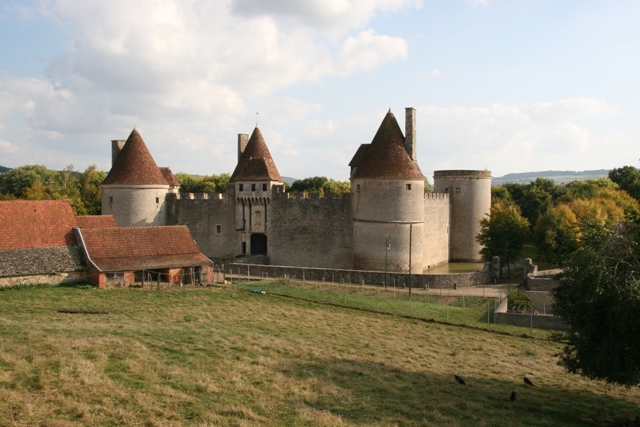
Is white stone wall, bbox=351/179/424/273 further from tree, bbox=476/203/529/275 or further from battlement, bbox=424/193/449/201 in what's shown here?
tree, bbox=476/203/529/275

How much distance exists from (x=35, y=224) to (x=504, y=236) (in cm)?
2720

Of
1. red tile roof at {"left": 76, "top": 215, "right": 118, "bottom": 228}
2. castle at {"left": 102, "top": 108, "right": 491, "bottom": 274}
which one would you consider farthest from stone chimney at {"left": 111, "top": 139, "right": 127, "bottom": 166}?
red tile roof at {"left": 76, "top": 215, "right": 118, "bottom": 228}

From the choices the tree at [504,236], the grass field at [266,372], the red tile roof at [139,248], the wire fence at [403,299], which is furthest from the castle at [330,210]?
the grass field at [266,372]

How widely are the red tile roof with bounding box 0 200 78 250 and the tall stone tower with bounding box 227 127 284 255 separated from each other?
1161cm

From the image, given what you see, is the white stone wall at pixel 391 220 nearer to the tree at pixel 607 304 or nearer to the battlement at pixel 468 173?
the battlement at pixel 468 173

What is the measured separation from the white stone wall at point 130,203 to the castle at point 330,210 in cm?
6

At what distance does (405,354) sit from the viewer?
711 inches

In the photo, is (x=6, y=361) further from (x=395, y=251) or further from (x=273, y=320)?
(x=395, y=251)

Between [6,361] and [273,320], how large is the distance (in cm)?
1104

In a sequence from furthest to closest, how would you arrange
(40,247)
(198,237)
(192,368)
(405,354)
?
(198,237), (40,247), (405,354), (192,368)

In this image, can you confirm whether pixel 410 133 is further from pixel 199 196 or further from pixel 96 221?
pixel 96 221

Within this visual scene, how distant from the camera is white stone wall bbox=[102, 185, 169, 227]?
3722 cm

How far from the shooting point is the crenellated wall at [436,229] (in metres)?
37.5

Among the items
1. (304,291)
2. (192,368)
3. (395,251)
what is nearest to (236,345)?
(192,368)
